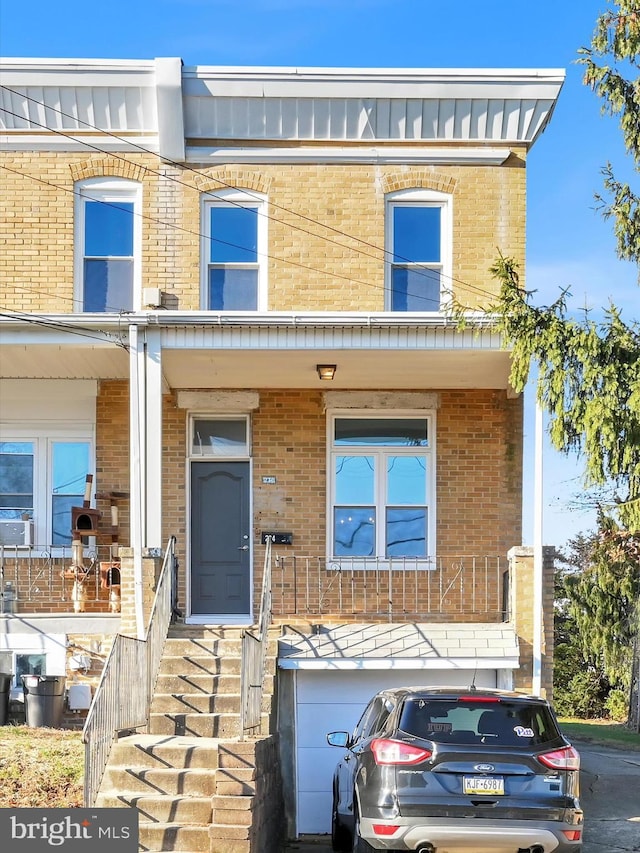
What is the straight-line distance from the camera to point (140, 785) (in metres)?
10.7

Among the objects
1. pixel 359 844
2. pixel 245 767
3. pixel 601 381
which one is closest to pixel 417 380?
pixel 601 381

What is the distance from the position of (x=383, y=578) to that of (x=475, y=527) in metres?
1.46

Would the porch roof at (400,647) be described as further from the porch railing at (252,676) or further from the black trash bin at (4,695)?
the black trash bin at (4,695)

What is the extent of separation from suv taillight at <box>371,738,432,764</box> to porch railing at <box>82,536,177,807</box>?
7.75 feet

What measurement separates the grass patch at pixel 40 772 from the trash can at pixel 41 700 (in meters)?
1.12

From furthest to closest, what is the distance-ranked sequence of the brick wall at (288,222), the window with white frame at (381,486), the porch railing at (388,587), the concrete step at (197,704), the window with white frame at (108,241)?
1. the window with white frame at (381,486)
2. the porch railing at (388,587)
3. the window with white frame at (108,241)
4. the brick wall at (288,222)
5. the concrete step at (197,704)

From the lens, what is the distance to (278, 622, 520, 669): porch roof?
13.8 m

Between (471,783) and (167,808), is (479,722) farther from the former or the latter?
(167,808)

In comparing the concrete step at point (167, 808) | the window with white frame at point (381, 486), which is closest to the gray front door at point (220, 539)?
the window with white frame at point (381, 486)

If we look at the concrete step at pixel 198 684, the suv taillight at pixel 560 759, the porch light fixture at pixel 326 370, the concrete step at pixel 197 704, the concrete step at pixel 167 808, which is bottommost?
the concrete step at pixel 167 808

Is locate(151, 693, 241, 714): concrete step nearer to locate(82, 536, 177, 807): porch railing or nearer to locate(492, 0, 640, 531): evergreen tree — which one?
locate(82, 536, 177, 807): porch railing

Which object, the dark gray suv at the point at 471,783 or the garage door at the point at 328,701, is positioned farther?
the garage door at the point at 328,701

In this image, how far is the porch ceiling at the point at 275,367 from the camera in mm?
15031

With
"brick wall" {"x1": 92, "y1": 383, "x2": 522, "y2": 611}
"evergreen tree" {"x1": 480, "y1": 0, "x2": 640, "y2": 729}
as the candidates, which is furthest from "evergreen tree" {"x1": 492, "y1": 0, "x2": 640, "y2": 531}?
"brick wall" {"x1": 92, "y1": 383, "x2": 522, "y2": 611}
